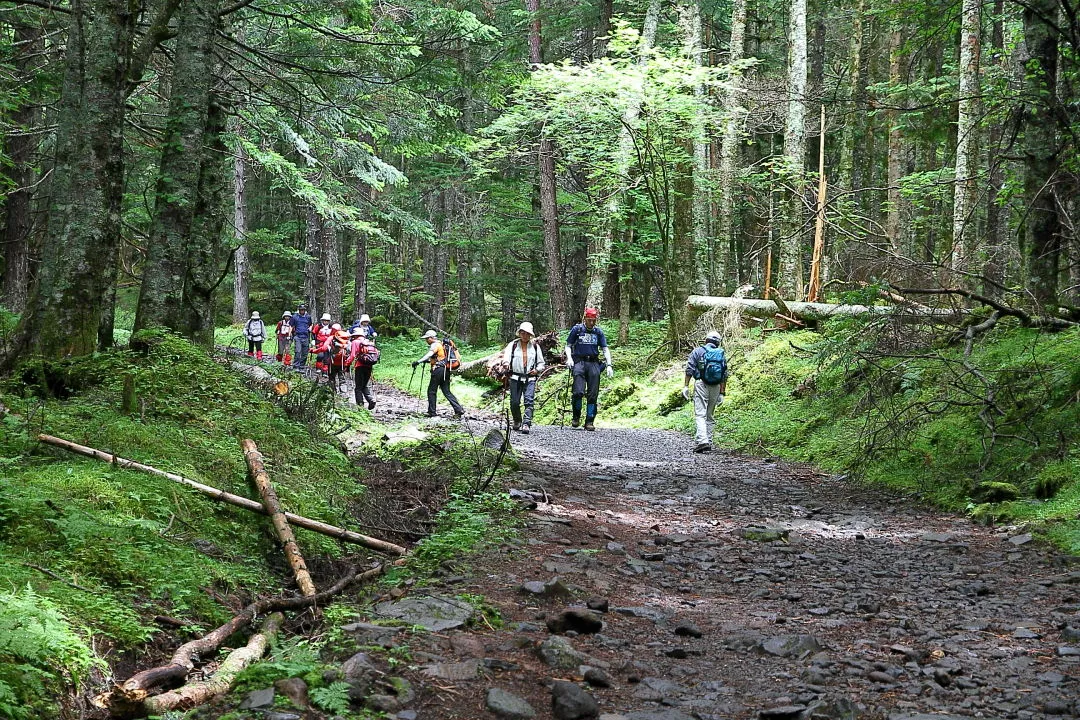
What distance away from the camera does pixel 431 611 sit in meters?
4.45

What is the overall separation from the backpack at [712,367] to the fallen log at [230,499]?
8769mm

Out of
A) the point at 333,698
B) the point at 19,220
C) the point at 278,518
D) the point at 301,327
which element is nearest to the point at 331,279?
the point at 301,327

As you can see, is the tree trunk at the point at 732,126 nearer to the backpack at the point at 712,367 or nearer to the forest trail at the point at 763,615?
the backpack at the point at 712,367

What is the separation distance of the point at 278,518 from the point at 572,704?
3075 millimetres

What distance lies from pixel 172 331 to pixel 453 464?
3.96 metres

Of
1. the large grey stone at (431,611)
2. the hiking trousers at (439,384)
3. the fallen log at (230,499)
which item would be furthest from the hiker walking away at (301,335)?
the large grey stone at (431,611)

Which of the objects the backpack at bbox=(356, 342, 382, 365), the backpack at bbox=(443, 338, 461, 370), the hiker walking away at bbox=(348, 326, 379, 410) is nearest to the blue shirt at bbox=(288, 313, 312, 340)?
the hiker walking away at bbox=(348, 326, 379, 410)

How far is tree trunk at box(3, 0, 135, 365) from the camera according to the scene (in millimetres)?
7996

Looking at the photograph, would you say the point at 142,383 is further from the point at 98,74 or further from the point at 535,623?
the point at 535,623

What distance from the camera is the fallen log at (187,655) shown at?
319 cm

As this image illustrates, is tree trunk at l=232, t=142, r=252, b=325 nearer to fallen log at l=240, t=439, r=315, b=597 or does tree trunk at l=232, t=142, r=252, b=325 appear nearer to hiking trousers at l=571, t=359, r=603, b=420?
hiking trousers at l=571, t=359, r=603, b=420

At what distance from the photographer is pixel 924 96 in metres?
20.5

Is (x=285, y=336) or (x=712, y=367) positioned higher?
(x=285, y=336)

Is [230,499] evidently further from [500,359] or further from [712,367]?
[500,359]
